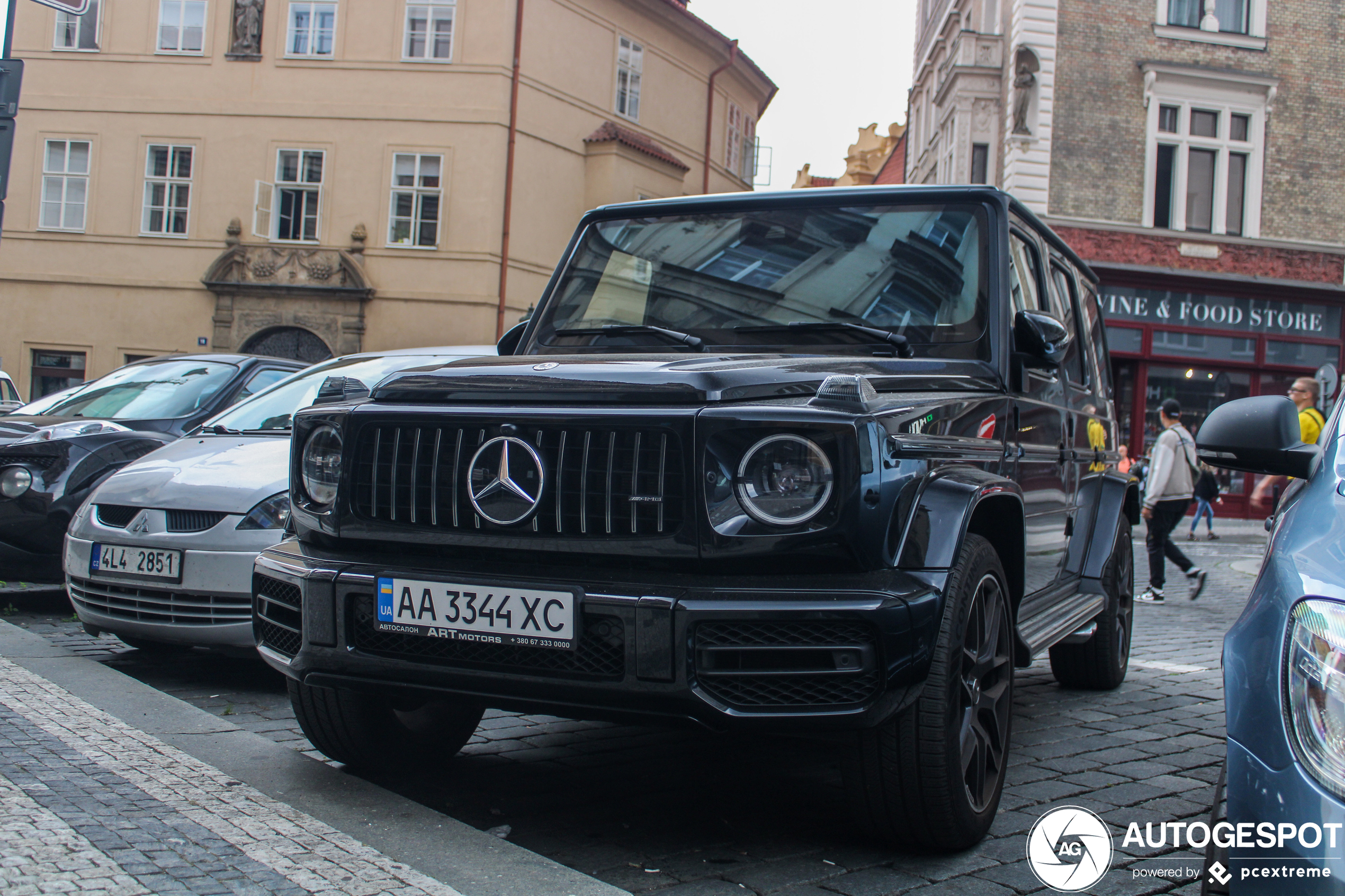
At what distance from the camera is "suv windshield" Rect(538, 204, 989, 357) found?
4074mm

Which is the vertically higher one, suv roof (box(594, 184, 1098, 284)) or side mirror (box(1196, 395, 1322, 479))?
suv roof (box(594, 184, 1098, 284))

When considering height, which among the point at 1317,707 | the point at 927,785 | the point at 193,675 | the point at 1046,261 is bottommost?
the point at 193,675

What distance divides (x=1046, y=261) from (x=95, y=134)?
2596 cm

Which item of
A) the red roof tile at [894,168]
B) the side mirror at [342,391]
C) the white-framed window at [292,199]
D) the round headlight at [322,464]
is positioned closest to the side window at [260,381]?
the side mirror at [342,391]

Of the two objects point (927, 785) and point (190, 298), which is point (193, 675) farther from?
point (190, 298)

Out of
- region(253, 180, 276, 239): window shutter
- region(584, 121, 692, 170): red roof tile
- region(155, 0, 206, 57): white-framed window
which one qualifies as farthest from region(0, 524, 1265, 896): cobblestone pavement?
region(155, 0, 206, 57): white-framed window

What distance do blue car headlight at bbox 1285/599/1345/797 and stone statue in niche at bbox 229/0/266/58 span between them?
26763 mm

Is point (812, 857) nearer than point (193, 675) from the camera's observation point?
Yes

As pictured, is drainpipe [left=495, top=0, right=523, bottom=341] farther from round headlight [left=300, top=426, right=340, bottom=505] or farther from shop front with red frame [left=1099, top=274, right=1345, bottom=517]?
round headlight [left=300, top=426, right=340, bottom=505]

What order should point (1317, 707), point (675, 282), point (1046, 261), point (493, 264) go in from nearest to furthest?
point (1317, 707) → point (675, 282) → point (1046, 261) → point (493, 264)

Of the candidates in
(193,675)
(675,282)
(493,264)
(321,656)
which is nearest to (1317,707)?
(321,656)

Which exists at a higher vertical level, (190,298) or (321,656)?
(190,298)

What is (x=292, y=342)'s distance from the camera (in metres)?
25.2

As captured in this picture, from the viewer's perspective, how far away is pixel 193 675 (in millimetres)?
5391
